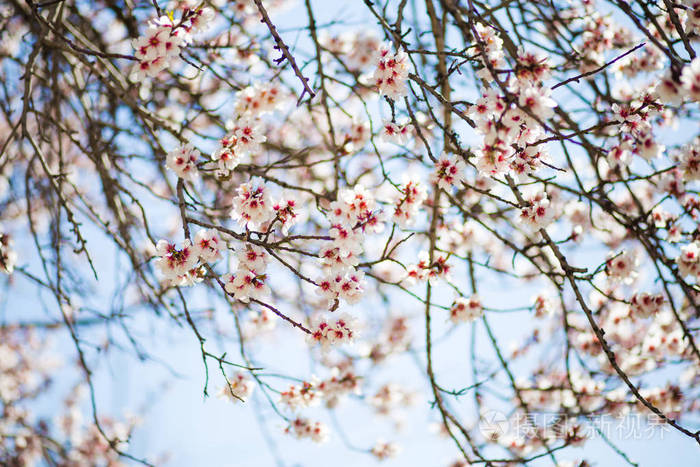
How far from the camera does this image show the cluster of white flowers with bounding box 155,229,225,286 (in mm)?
1606

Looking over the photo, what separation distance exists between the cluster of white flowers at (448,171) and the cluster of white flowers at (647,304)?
1156mm

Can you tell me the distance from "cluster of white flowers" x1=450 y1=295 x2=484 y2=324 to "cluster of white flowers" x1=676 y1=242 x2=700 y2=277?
0.82m

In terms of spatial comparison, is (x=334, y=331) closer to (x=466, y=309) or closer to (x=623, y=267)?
(x=466, y=309)

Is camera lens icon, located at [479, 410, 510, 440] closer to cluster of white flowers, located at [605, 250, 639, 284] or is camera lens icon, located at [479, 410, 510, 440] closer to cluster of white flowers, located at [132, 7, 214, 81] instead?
cluster of white flowers, located at [605, 250, 639, 284]

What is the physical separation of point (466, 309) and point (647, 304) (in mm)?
848

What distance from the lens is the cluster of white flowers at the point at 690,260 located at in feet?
6.69

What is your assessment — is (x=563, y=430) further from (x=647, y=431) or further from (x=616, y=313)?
(x=616, y=313)

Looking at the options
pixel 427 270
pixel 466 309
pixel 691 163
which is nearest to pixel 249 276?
pixel 427 270

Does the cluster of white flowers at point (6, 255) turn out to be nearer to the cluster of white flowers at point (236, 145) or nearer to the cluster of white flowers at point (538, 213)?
the cluster of white flowers at point (236, 145)

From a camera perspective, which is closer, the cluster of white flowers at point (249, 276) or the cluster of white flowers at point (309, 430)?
the cluster of white flowers at point (249, 276)

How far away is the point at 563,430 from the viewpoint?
8.69ft

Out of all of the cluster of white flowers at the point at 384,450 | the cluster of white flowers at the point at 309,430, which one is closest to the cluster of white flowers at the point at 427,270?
the cluster of white flowers at the point at 309,430

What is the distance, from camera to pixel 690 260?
2.05 m

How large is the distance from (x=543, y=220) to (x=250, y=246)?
1.06 metres
